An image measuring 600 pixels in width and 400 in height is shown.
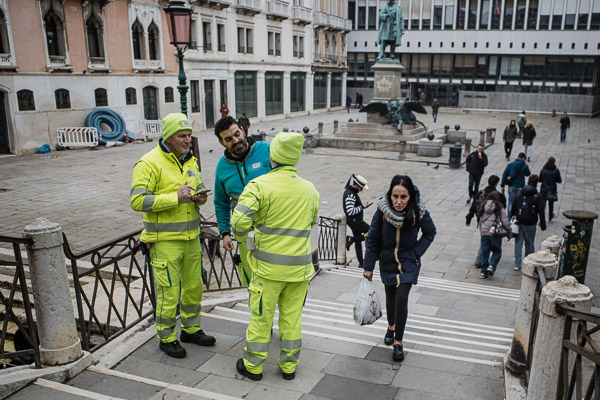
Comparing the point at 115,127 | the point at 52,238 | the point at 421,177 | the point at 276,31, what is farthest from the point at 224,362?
the point at 276,31

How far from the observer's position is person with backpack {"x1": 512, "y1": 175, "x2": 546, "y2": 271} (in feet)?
26.7

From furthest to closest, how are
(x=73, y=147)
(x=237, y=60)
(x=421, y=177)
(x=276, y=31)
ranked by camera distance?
1. (x=276, y=31)
2. (x=237, y=60)
3. (x=73, y=147)
4. (x=421, y=177)

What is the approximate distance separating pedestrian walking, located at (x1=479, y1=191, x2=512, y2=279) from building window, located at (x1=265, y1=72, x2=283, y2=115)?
28371mm

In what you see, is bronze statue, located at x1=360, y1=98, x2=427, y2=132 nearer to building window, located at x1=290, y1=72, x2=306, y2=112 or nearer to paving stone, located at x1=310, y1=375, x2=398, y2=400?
building window, located at x1=290, y1=72, x2=306, y2=112

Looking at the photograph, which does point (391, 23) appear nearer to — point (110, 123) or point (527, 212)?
point (110, 123)

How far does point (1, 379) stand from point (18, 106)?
19.1 m

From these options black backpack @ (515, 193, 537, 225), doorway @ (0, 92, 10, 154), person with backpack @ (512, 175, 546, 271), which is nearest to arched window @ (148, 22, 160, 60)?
doorway @ (0, 92, 10, 154)

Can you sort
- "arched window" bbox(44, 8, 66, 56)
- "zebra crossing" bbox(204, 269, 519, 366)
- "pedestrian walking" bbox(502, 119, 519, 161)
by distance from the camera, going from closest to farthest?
"zebra crossing" bbox(204, 269, 519, 366) → "pedestrian walking" bbox(502, 119, 519, 161) → "arched window" bbox(44, 8, 66, 56)

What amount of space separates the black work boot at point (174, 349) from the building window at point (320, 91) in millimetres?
39600

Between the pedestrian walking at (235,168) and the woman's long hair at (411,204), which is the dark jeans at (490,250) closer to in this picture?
the woman's long hair at (411,204)

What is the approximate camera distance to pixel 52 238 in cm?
360

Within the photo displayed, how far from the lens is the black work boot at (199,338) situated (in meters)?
4.39

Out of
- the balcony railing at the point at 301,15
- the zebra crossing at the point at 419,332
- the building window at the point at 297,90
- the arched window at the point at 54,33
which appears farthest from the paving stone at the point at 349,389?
the balcony railing at the point at 301,15

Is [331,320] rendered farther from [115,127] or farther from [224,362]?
[115,127]
